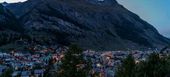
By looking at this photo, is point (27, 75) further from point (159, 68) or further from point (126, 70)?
point (159, 68)

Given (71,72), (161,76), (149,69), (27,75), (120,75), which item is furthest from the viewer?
(27,75)

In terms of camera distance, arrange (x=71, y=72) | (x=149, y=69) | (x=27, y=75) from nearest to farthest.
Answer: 1. (x=149, y=69)
2. (x=71, y=72)
3. (x=27, y=75)

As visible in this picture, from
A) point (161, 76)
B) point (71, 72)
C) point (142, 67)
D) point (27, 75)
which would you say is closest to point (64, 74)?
point (71, 72)

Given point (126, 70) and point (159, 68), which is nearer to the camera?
point (159, 68)

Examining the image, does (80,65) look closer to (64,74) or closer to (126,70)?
(64,74)

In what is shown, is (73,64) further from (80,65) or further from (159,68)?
(159,68)

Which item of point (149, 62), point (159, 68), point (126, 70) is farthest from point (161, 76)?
point (126, 70)

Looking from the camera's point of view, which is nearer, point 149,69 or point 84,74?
point 149,69

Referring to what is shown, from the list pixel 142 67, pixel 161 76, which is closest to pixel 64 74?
pixel 142 67

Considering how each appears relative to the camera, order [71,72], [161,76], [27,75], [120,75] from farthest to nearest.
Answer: [27,75]
[120,75]
[71,72]
[161,76]
